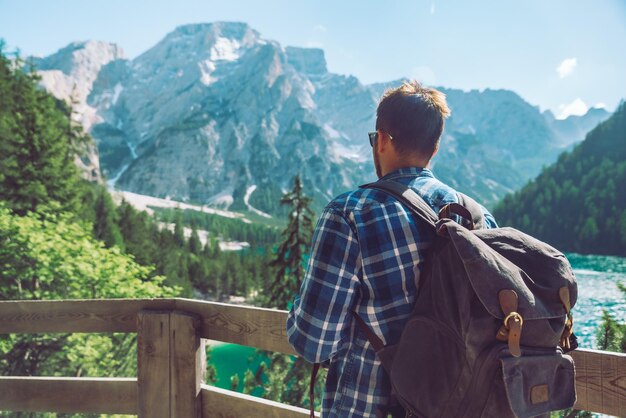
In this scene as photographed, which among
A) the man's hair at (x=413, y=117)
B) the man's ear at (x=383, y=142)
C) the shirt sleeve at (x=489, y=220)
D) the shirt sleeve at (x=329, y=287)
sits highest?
the man's hair at (x=413, y=117)

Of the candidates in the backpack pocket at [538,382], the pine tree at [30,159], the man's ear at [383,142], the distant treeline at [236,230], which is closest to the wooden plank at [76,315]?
the man's ear at [383,142]

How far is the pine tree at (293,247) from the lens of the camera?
24.0m

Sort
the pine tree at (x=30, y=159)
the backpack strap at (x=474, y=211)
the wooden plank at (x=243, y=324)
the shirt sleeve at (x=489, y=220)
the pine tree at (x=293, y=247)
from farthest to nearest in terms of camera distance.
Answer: the pine tree at (x=30, y=159) → the pine tree at (x=293, y=247) → the wooden plank at (x=243, y=324) → the shirt sleeve at (x=489, y=220) → the backpack strap at (x=474, y=211)

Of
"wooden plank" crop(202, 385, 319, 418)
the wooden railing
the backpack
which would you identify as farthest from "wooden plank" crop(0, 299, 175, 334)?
the backpack

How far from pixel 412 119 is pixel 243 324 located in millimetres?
1662

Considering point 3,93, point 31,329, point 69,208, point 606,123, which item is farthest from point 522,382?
point 606,123

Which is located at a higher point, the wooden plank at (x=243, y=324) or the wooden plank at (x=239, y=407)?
the wooden plank at (x=243, y=324)

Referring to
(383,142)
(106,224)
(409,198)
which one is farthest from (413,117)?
(106,224)

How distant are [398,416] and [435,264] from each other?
1.89 ft

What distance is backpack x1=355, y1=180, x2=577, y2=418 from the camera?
1.40 meters

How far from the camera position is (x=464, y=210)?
5.44ft

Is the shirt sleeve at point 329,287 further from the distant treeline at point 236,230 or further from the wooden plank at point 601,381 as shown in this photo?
the distant treeline at point 236,230

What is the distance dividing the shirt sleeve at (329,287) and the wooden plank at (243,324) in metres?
0.93

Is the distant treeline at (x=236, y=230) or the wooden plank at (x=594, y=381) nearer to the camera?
the wooden plank at (x=594, y=381)
